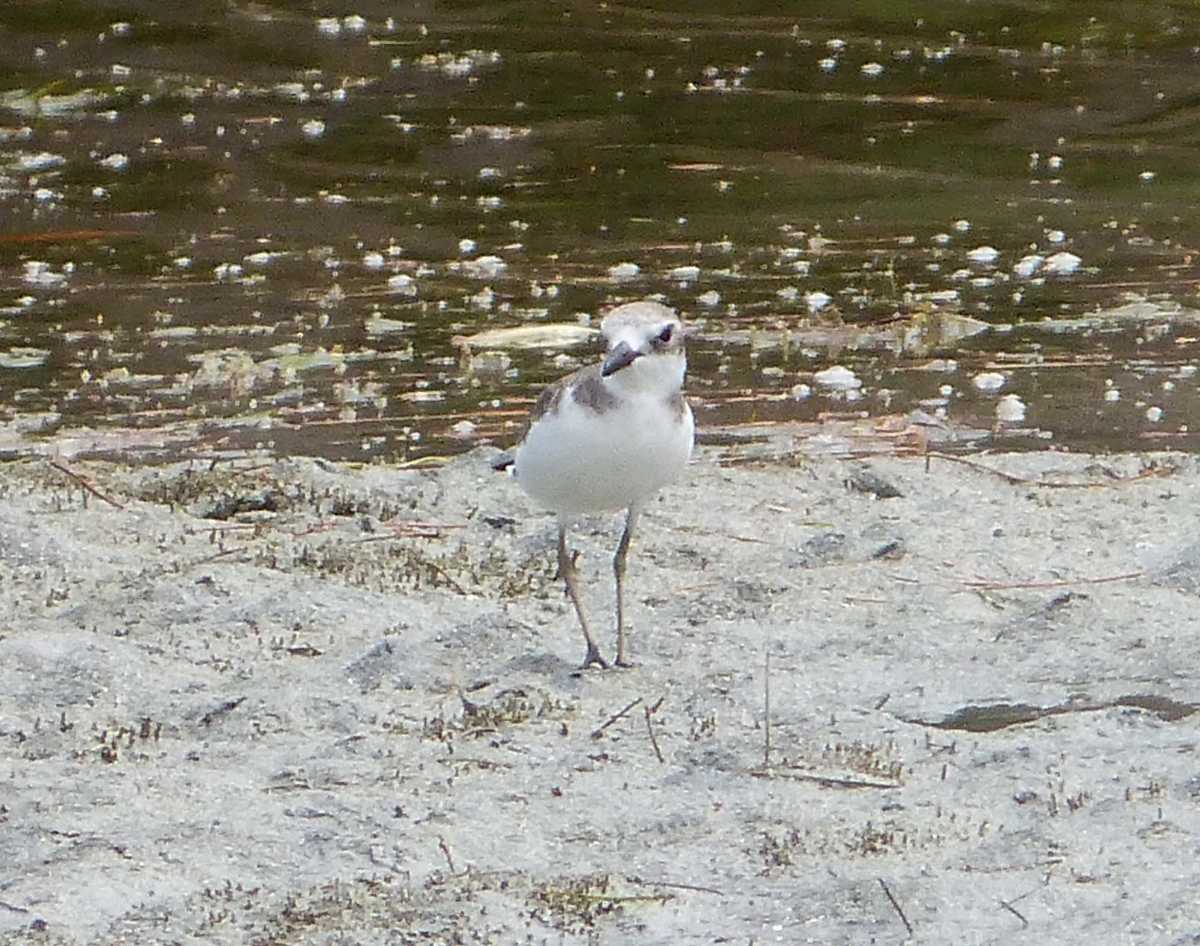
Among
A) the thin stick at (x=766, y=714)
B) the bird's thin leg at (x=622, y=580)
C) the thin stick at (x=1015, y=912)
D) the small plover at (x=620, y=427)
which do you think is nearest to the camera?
the thin stick at (x=1015, y=912)

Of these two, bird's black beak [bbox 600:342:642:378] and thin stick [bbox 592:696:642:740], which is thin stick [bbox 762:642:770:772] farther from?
bird's black beak [bbox 600:342:642:378]

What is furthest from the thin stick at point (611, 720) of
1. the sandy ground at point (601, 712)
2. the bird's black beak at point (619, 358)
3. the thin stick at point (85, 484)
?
the thin stick at point (85, 484)

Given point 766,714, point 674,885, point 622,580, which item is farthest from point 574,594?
point 674,885

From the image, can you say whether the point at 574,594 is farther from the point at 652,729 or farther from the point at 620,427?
the point at 652,729

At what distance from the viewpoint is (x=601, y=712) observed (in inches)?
237

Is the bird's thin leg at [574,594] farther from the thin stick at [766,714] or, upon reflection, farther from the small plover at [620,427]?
the thin stick at [766,714]

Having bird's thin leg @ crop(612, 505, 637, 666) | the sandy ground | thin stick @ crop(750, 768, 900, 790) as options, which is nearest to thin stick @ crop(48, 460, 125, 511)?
the sandy ground

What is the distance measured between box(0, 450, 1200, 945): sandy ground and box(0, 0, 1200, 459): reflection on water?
1.42 meters

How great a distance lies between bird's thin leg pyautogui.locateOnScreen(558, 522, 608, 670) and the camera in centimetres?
635

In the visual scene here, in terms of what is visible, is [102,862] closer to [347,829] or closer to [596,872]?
[347,829]

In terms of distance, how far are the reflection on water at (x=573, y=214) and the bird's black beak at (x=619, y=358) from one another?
9.45 ft

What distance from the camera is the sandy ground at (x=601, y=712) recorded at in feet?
16.1

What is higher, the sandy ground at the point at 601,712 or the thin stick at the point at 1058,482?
the sandy ground at the point at 601,712

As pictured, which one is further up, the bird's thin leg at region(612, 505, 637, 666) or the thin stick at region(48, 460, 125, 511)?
the bird's thin leg at region(612, 505, 637, 666)
